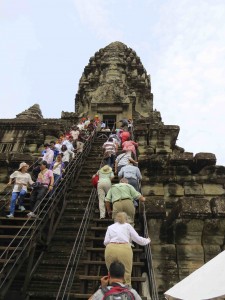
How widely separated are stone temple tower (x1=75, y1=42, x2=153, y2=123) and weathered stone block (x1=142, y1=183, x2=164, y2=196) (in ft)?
31.8

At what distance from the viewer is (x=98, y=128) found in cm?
1645

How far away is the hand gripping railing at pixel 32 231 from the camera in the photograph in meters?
5.21

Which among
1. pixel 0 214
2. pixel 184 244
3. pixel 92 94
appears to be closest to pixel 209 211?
pixel 184 244

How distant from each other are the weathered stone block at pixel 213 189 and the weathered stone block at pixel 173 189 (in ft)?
2.54

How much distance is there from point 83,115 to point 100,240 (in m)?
14.8

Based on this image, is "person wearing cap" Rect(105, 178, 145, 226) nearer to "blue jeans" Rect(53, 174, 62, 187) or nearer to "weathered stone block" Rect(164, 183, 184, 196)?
"blue jeans" Rect(53, 174, 62, 187)

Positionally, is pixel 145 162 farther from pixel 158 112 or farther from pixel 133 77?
pixel 133 77

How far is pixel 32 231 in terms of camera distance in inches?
240

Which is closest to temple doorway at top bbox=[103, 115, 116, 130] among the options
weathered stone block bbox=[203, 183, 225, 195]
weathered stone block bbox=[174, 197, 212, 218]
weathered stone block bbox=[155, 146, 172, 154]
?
weathered stone block bbox=[155, 146, 172, 154]

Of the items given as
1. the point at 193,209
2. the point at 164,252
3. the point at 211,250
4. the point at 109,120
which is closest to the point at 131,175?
the point at 193,209

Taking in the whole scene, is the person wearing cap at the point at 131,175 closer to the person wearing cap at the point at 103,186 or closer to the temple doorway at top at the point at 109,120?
the person wearing cap at the point at 103,186

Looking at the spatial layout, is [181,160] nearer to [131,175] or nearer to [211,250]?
[131,175]

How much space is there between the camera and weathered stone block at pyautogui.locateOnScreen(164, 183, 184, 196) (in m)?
10.1

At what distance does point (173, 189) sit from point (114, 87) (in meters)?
12.3
